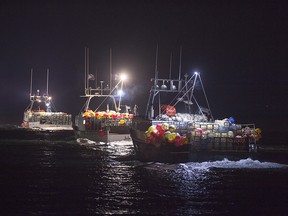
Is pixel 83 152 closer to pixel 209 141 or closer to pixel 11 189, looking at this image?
pixel 209 141

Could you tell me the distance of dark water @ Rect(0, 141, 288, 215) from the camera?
76.6ft

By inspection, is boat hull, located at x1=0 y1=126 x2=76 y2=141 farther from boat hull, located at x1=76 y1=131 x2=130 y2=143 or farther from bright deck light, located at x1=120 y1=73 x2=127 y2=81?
bright deck light, located at x1=120 y1=73 x2=127 y2=81

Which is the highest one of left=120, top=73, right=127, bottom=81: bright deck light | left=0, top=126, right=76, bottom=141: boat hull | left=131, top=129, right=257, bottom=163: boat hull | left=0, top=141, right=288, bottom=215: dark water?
left=120, top=73, right=127, bottom=81: bright deck light

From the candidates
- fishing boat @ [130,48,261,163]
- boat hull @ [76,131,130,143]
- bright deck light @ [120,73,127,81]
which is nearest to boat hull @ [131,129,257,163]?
fishing boat @ [130,48,261,163]

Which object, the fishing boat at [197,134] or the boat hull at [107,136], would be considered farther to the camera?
the boat hull at [107,136]

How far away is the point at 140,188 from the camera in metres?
28.5

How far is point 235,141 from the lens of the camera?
42969 mm

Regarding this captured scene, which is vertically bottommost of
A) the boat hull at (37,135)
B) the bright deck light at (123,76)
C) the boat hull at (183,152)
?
the boat hull at (37,135)

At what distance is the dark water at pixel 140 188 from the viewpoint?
76.6ft

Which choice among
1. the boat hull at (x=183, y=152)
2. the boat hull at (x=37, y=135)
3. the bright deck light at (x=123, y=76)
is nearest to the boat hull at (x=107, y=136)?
the bright deck light at (x=123, y=76)

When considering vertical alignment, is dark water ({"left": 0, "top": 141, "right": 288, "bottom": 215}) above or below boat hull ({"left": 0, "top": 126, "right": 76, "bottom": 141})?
below

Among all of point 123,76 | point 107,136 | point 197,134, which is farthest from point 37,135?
point 197,134

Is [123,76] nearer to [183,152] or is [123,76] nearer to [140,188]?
[183,152]

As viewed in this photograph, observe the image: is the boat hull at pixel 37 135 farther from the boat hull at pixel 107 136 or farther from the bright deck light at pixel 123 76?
the bright deck light at pixel 123 76
